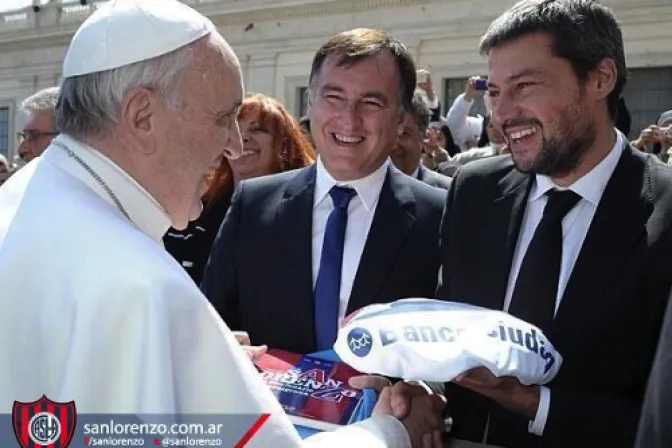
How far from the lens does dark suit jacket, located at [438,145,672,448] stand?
2.18m

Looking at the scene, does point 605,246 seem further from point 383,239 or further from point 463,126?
point 463,126

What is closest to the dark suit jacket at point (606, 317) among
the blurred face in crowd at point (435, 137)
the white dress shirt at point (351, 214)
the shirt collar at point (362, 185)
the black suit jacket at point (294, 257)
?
the black suit jacket at point (294, 257)

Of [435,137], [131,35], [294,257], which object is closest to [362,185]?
[294,257]

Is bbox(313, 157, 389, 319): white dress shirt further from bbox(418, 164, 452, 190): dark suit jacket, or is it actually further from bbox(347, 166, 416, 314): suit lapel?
bbox(418, 164, 452, 190): dark suit jacket

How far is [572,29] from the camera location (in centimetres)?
246

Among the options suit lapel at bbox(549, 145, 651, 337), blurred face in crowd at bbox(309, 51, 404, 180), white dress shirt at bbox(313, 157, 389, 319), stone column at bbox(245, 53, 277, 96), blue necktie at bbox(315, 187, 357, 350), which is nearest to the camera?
suit lapel at bbox(549, 145, 651, 337)

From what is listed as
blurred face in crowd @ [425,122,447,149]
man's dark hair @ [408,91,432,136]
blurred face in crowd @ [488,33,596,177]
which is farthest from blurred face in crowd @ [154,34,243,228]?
blurred face in crowd @ [425,122,447,149]

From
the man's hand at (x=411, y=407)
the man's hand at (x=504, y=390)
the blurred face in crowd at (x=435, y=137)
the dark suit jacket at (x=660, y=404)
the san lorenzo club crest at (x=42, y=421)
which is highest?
the dark suit jacket at (x=660, y=404)

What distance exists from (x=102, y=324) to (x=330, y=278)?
4.52 feet

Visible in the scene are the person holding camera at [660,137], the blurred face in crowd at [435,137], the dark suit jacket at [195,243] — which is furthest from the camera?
the blurred face in crowd at [435,137]

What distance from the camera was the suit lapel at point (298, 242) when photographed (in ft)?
9.40

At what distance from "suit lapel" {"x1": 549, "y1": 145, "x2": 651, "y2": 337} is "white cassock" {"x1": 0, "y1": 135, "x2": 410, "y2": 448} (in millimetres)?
971

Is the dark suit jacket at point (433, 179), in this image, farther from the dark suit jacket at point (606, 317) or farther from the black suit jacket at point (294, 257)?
the dark suit jacket at point (606, 317)

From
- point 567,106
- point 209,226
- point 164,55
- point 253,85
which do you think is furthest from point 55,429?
point 253,85
